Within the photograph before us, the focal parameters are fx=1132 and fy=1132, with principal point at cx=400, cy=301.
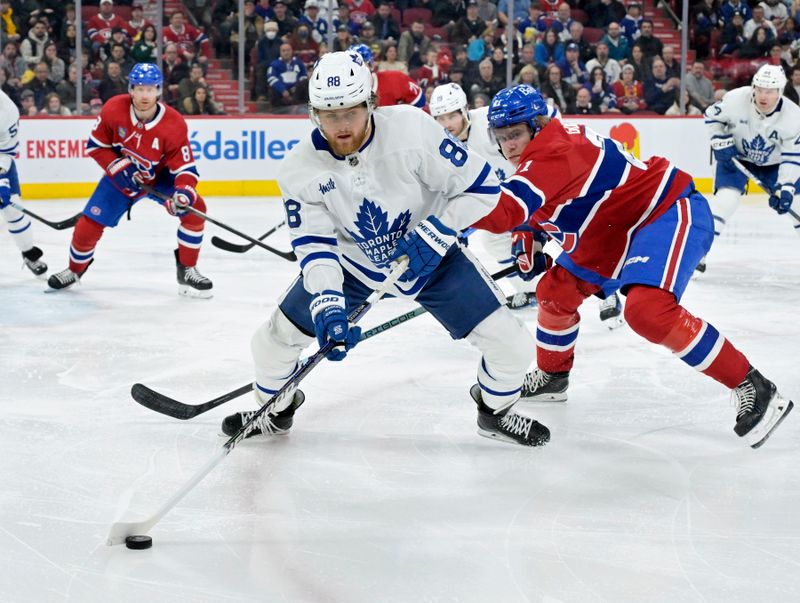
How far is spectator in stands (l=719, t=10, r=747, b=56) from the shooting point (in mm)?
9562

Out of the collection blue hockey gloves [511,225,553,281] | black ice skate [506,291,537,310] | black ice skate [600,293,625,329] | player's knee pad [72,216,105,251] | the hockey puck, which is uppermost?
blue hockey gloves [511,225,553,281]

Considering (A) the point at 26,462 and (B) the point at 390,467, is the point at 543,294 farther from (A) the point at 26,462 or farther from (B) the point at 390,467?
(A) the point at 26,462

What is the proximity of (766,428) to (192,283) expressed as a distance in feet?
9.83

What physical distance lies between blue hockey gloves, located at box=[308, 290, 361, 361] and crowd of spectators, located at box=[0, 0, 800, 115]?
6164 mm

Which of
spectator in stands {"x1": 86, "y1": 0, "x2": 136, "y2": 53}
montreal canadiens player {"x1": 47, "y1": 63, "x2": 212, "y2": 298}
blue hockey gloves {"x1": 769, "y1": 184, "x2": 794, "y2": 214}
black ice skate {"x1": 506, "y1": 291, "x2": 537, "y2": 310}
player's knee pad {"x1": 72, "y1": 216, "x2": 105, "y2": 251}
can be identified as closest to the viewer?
black ice skate {"x1": 506, "y1": 291, "x2": 537, "y2": 310}

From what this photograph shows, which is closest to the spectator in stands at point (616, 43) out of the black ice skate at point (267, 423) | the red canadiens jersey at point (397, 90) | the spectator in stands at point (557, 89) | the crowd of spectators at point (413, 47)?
the crowd of spectators at point (413, 47)

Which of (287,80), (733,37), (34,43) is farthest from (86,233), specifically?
(733,37)

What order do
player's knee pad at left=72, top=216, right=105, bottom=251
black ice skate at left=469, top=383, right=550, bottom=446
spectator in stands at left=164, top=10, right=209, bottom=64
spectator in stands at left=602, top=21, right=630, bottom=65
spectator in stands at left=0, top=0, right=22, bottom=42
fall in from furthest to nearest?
1. spectator in stands at left=602, top=21, right=630, bottom=65
2. spectator in stands at left=164, top=10, right=209, bottom=64
3. spectator in stands at left=0, top=0, right=22, bottom=42
4. player's knee pad at left=72, top=216, right=105, bottom=251
5. black ice skate at left=469, top=383, right=550, bottom=446

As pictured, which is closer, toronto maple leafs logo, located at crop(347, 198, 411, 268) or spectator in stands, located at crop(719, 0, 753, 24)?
toronto maple leafs logo, located at crop(347, 198, 411, 268)

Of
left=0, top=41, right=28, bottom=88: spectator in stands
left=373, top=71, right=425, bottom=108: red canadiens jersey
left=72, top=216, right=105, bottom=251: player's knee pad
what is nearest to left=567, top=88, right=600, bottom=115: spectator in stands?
left=373, top=71, right=425, bottom=108: red canadiens jersey

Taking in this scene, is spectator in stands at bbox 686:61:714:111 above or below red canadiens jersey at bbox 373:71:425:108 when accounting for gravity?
below

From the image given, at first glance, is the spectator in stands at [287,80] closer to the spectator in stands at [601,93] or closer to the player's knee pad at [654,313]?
the spectator in stands at [601,93]

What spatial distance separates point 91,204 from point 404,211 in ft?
9.34

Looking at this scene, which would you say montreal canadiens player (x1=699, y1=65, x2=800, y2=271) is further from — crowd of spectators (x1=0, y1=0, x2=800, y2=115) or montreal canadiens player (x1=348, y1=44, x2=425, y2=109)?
crowd of spectators (x1=0, y1=0, x2=800, y2=115)
